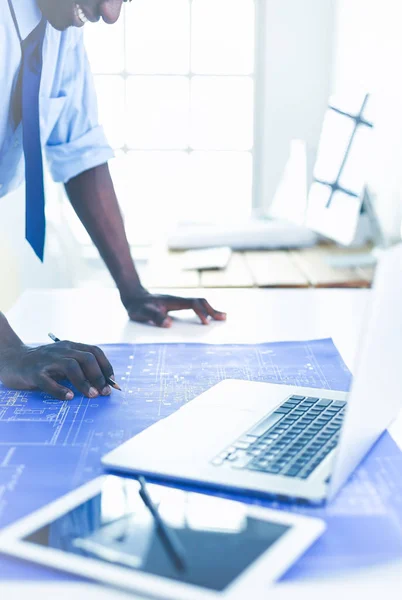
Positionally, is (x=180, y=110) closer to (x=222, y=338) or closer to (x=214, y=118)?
(x=214, y=118)

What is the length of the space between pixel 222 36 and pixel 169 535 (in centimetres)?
256

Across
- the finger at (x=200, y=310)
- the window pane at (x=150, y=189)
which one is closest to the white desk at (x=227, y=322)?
the finger at (x=200, y=310)

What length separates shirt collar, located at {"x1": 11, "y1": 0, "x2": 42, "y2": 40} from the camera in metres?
1.36

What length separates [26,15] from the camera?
1378 millimetres

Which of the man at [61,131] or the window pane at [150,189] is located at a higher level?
the man at [61,131]

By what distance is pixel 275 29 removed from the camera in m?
2.60

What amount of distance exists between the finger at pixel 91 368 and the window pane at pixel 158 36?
2.19 m

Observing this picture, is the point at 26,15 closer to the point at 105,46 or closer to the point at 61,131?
the point at 61,131

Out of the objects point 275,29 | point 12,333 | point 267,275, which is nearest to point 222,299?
point 267,275

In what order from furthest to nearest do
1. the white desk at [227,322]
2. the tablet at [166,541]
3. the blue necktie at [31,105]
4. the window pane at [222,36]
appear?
the window pane at [222,36], the blue necktie at [31,105], the white desk at [227,322], the tablet at [166,541]

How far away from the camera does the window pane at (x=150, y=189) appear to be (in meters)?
3.02

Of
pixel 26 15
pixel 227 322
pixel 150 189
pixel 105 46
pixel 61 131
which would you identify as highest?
pixel 26 15

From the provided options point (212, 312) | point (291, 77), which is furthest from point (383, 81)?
point (212, 312)

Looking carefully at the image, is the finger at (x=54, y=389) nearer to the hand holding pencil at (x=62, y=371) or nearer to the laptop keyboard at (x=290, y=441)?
the hand holding pencil at (x=62, y=371)
